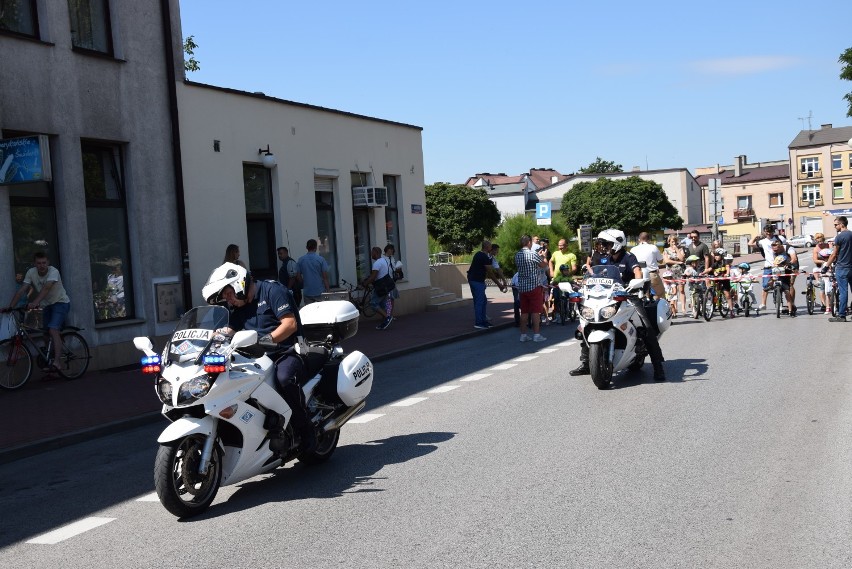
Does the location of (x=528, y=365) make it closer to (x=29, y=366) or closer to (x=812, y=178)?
(x=29, y=366)

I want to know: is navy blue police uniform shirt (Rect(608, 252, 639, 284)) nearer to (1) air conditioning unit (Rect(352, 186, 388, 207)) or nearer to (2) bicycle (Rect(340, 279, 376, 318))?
(2) bicycle (Rect(340, 279, 376, 318))

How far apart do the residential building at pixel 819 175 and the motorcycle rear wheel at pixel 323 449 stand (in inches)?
4112

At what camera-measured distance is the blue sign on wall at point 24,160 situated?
13.5 meters

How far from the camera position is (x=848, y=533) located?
5.29 m

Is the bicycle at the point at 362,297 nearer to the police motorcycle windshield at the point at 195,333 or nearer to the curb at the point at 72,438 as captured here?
the curb at the point at 72,438

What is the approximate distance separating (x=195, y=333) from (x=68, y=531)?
1.50 m

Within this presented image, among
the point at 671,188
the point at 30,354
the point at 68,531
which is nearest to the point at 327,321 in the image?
the point at 68,531

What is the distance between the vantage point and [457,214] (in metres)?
79.3

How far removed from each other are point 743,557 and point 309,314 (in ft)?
13.6

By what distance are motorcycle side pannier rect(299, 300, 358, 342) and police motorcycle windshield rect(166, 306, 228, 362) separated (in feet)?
4.87

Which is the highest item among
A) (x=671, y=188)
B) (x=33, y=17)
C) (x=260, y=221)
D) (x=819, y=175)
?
(x=33, y=17)

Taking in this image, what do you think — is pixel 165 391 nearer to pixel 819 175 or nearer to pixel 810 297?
pixel 810 297

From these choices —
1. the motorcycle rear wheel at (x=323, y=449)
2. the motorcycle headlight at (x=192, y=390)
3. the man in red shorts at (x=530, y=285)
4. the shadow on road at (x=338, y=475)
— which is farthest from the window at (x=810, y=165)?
the motorcycle headlight at (x=192, y=390)

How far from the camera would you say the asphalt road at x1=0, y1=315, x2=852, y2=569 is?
526 cm
